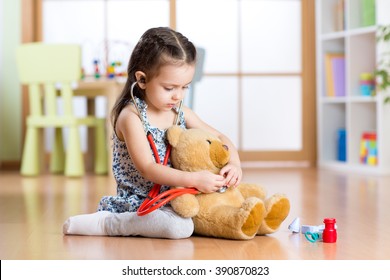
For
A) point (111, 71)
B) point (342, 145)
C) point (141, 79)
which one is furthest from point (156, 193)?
point (342, 145)

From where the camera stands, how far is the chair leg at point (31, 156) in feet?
14.6

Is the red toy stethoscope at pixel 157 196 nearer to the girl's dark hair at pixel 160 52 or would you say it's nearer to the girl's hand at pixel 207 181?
the girl's hand at pixel 207 181

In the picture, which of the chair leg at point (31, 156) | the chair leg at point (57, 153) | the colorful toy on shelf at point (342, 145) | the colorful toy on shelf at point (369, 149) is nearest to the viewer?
the chair leg at point (31, 156)

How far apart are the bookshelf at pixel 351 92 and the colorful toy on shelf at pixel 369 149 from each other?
3cm

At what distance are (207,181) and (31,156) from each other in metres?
2.62

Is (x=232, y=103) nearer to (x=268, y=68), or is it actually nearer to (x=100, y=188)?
(x=268, y=68)

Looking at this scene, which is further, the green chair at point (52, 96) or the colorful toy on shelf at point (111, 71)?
the colorful toy on shelf at point (111, 71)

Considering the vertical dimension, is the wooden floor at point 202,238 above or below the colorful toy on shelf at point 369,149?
below

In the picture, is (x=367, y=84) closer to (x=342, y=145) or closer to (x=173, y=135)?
(x=342, y=145)

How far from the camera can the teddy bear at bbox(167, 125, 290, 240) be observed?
197cm

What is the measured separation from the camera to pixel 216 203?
205 centimetres

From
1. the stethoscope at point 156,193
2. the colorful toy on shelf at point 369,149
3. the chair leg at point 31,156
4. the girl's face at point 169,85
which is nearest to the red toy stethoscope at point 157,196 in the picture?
the stethoscope at point 156,193

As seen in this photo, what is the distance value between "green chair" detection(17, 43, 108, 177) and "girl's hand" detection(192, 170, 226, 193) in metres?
2.36
